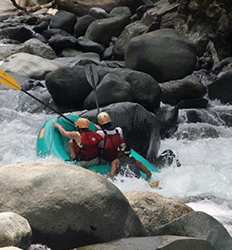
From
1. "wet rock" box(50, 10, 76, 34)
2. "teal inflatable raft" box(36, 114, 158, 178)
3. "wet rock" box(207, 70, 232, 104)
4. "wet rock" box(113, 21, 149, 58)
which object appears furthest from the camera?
"wet rock" box(50, 10, 76, 34)

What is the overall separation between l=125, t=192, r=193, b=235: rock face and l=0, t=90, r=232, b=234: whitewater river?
808 mm

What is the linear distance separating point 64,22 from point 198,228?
11966 mm

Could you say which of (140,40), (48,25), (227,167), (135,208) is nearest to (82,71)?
(140,40)

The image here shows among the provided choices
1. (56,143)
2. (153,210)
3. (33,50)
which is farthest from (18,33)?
(153,210)

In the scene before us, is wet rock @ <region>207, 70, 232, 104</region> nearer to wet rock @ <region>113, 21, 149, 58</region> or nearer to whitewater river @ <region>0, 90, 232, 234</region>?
whitewater river @ <region>0, 90, 232, 234</region>

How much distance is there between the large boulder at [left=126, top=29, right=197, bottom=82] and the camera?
10.5 meters

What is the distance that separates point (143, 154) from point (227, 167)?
3.36 ft

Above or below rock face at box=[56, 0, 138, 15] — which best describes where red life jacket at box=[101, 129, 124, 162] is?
above

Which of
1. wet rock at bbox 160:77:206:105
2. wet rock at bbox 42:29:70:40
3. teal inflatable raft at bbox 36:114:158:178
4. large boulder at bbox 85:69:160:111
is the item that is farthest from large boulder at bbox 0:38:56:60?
teal inflatable raft at bbox 36:114:158:178

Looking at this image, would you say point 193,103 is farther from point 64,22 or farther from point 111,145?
point 64,22

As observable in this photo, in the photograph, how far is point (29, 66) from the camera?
10.9 meters

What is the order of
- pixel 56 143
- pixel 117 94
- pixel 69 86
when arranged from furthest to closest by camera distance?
pixel 69 86 → pixel 117 94 → pixel 56 143

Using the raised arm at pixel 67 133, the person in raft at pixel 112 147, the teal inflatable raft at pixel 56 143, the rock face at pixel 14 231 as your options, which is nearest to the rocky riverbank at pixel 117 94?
the rock face at pixel 14 231

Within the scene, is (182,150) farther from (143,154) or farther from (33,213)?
Answer: (33,213)
